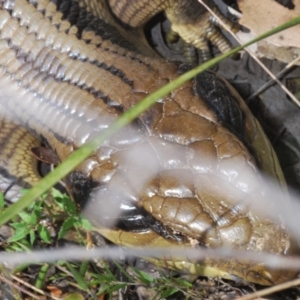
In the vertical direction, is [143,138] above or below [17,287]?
above

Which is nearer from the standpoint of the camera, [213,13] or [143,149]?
[143,149]

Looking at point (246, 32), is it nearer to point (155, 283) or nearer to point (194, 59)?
point (194, 59)

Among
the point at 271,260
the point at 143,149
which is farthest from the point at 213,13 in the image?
the point at 271,260

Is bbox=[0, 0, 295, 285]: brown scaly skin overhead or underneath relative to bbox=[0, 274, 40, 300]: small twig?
overhead

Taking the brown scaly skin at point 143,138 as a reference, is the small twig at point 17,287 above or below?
below

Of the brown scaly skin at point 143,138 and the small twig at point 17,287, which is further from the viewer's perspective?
the small twig at point 17,287

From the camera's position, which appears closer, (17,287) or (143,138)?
(143,138)

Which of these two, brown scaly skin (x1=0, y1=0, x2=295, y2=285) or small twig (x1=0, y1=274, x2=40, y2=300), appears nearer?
brown scaly skin (x1=0, y1=0, x2=295, y2=285)

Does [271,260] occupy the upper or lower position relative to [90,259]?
upper
